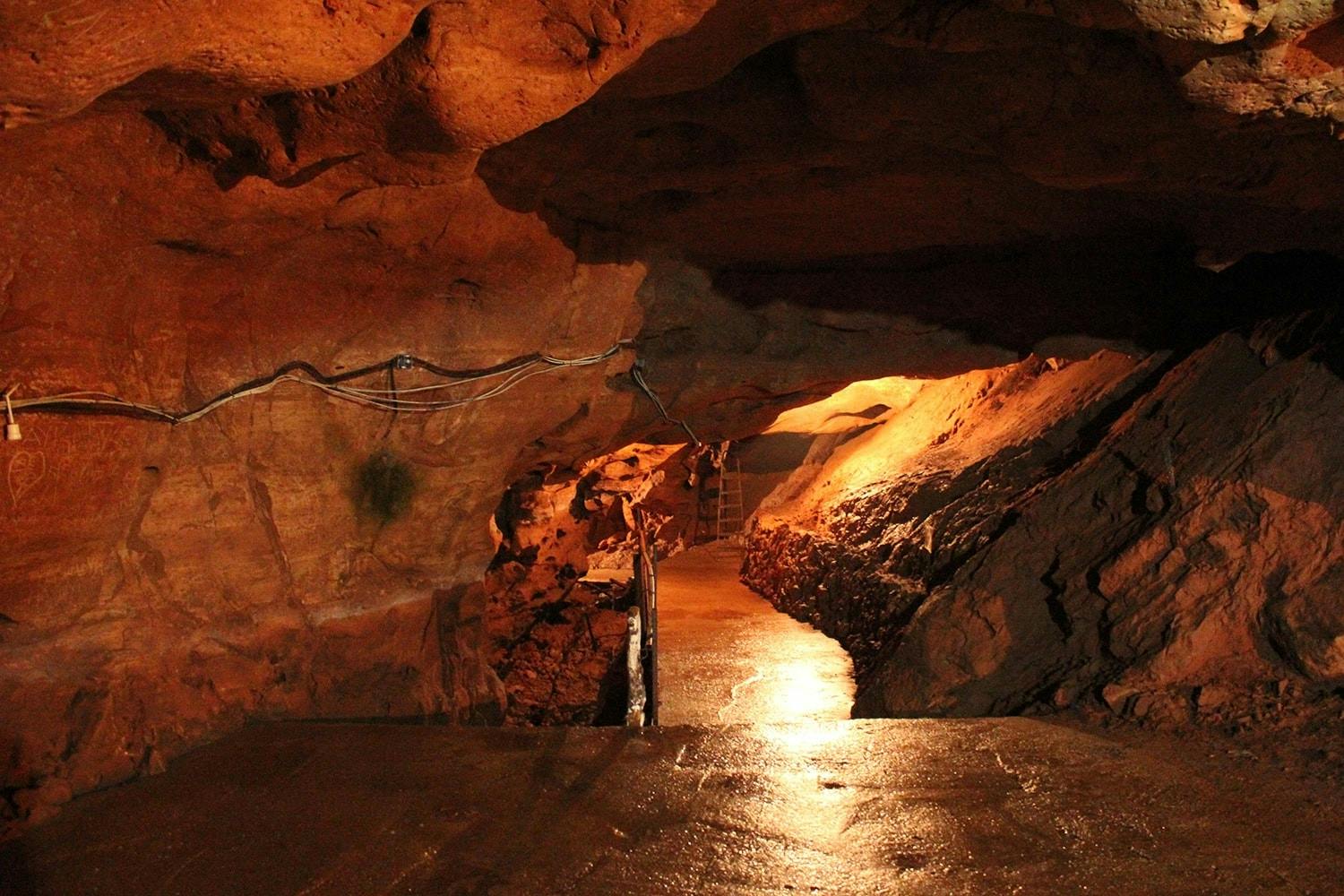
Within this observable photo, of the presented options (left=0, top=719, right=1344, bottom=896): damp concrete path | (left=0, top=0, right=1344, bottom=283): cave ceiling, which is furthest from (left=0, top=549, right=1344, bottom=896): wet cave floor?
(left=0, top=0, right=1344, bottom=283): cave ceiling

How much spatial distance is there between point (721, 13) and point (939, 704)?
4569 mm

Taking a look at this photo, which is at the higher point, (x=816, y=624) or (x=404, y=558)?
(x=404, y=558)

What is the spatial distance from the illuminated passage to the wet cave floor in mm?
2177

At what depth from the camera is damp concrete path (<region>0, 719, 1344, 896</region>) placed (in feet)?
11.6

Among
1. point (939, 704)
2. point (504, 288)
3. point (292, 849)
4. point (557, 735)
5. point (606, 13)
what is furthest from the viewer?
point (504, 288)

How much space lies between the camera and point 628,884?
349 centimetres

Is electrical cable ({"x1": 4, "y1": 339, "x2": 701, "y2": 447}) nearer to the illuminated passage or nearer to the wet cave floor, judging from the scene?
the wet cave floor

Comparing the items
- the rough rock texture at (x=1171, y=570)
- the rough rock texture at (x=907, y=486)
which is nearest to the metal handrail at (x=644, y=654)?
the rough rock texture at (x=1171, y=570)

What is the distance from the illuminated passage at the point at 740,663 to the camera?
7.44 m

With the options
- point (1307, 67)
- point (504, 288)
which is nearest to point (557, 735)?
point (504, 288)

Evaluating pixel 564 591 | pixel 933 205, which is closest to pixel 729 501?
pixel 564 591

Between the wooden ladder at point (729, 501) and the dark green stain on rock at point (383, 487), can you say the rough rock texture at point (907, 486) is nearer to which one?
the wooden ladder at point (729, 501)

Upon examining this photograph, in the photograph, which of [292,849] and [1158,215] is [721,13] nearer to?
[292,849]

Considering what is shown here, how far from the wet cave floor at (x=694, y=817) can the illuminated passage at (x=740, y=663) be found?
218 cm
